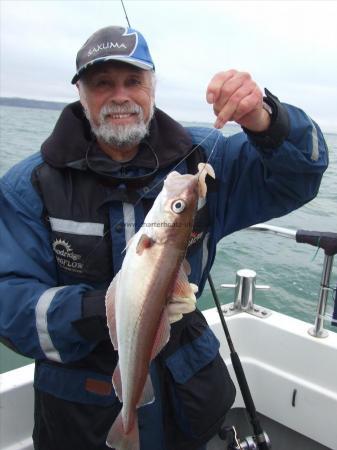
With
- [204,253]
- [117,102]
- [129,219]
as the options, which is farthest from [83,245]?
[117,102]

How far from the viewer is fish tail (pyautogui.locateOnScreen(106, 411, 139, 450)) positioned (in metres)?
2.03

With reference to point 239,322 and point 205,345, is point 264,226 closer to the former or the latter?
point 239,322

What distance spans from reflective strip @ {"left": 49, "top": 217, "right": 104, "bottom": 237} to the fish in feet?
1.82

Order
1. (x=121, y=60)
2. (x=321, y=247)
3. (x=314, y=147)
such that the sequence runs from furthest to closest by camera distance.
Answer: (x=321, y=247)
(x=121, y=60)
(x=314, y=147)

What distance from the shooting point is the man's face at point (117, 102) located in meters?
2.62

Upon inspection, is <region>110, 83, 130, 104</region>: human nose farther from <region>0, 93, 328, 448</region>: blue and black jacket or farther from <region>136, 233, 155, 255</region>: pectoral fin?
<region>136, 233, 155, 255</region>: pectoral fin

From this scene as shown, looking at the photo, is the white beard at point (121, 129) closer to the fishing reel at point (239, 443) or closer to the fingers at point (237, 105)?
the fingers at point (237, 105)

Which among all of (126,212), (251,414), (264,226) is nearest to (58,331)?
(126,212)

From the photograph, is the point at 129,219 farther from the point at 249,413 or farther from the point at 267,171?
the point at 249,413

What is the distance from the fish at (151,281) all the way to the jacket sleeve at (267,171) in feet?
1.90

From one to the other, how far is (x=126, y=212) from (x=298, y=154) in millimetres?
946

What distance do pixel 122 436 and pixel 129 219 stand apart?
3.49 ft

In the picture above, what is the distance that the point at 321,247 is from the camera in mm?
3154

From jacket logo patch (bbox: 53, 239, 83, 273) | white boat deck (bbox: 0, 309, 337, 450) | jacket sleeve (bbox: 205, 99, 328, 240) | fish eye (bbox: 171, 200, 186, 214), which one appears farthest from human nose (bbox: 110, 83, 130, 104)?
white boat deck (bbox: 0, 309, 337, 450)
